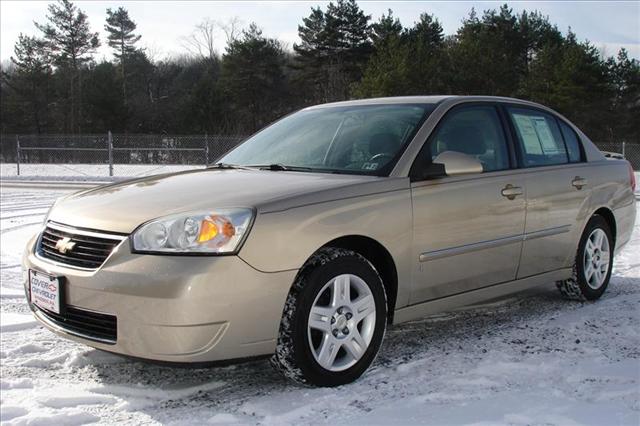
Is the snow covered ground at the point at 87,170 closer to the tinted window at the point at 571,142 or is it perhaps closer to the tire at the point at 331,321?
the tinted window at the point at 571,142

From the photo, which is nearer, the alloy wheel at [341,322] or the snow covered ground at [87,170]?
the alloy wheel at [341,322]

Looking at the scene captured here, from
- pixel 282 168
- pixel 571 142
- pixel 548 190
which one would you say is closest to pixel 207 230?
pixel 282 168

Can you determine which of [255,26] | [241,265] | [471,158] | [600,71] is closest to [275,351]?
[241,265]

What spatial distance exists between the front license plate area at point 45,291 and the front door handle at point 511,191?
108 inches

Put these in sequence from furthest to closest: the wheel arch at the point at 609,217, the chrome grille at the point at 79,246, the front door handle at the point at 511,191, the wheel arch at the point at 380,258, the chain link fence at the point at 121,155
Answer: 1. the chain link fence at the point at 121,155
2. the wheel arch at the point at 609,217
3. the front door handle at the point at 511,191
4. the wheel arch at the point at 380,258
5. the chrome grille at the point at 79,246

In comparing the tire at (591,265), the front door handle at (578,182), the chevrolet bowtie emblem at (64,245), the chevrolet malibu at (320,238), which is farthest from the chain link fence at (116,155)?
the chevrolet bowtie emblem at (64,245)

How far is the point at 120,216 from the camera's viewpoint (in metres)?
3.34

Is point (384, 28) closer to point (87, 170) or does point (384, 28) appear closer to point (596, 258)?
point (87, 170)

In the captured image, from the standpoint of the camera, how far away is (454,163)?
13.1ft

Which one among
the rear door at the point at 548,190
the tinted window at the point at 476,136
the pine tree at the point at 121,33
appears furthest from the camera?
the pine tree at the point at 121,33

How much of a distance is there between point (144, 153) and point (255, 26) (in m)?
23.0

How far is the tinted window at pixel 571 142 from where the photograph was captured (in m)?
5.35

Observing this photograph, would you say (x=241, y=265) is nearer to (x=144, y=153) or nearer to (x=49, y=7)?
(x=144, y=153)

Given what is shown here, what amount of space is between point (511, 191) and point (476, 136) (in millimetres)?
Result: 437
